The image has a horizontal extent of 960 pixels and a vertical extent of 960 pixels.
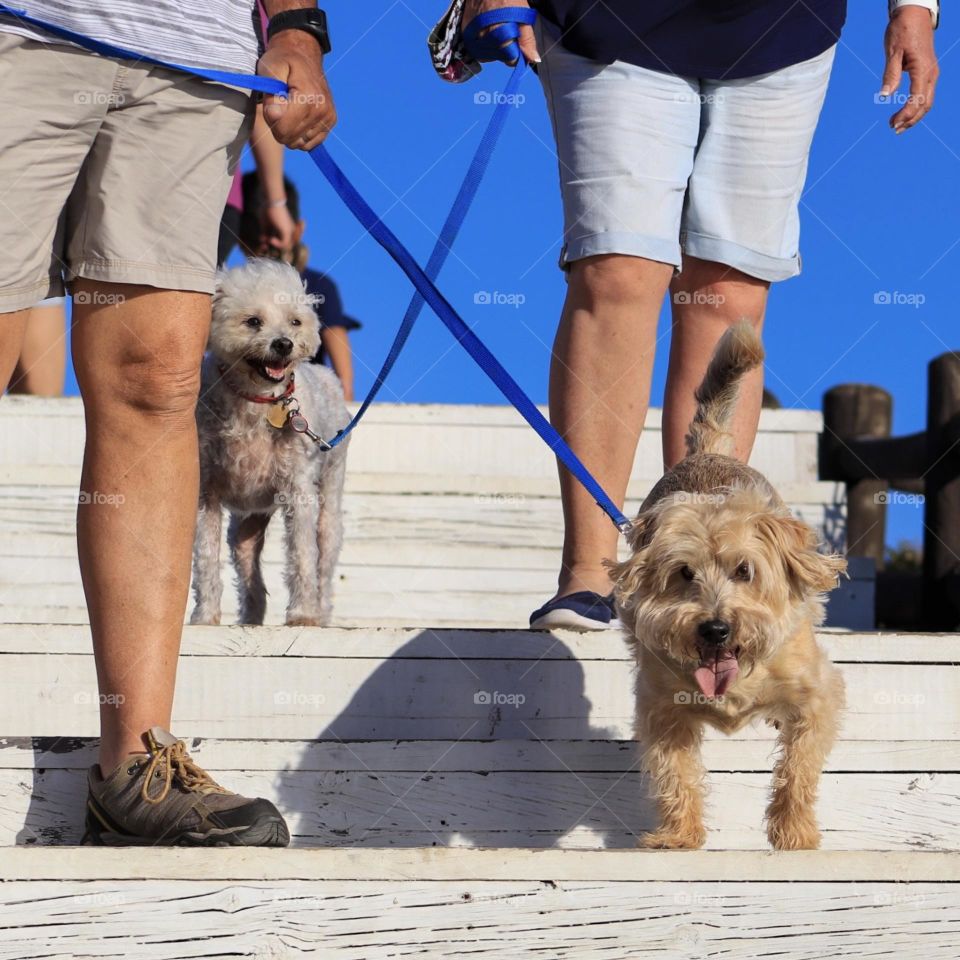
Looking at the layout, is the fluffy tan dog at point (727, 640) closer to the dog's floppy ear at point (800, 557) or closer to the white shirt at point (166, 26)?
the dog's floppy ear at point (800, 557)

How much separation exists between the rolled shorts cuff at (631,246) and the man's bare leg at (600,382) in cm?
2

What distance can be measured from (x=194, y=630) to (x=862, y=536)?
474 centimetres

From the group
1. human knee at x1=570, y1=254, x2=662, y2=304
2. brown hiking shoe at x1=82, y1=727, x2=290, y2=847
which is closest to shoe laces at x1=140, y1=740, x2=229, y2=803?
brown hiking shoe at x1=82, y1=727, x2=290, y2=847

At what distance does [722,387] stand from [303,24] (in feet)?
4.73

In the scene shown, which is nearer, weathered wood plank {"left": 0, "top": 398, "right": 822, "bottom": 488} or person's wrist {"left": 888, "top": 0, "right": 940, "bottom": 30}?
person's wrist {"left": 888, "top": 0, "right": 940, "bottom": 30}

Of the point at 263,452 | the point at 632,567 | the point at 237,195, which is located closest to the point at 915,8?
the point at 632,567

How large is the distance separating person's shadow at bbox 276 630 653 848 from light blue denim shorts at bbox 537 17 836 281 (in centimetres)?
114

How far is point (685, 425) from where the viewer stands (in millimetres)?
3932

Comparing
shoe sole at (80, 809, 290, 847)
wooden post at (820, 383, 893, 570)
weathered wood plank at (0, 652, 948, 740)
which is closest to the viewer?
shoe sole at (80, 809, 290, 847)

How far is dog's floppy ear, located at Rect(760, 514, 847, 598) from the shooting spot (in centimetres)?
324

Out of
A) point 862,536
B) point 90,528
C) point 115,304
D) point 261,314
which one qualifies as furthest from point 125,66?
point 862,536

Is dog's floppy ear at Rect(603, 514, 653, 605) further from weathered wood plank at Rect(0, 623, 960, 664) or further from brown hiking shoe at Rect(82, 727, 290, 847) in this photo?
brown hiking shoe at Rect(82, 727, 290, 847)

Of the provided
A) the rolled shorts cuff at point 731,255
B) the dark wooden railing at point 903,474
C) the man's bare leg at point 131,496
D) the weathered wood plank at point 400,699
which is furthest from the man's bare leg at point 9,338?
the dark wooden railing at point 903,474

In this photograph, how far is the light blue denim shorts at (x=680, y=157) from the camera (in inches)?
138
